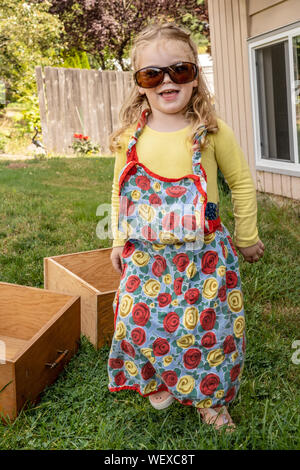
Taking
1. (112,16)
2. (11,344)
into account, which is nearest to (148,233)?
(11,344)

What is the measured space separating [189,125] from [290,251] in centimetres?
217

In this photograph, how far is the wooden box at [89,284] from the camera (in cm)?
269

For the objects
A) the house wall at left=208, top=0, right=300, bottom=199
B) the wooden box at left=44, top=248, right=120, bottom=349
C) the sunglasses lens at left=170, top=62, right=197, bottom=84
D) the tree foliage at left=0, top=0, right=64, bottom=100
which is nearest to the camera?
the sunglasses lens at left=170, top=62, right=197, bottom=84

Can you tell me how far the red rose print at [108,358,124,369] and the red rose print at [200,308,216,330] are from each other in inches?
16.3

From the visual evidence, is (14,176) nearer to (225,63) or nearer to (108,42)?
(225,63)

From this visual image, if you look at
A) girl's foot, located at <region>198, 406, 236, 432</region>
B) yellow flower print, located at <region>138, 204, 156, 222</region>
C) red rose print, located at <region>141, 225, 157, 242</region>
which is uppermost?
yellow flower print, located at <region>138, 204, 156, 222</region>

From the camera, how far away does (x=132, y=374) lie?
2.10m

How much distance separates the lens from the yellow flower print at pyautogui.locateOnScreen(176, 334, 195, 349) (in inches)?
76.0

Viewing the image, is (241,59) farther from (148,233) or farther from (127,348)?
(127,348)

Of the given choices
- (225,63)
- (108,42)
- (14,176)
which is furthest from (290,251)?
(108,42)

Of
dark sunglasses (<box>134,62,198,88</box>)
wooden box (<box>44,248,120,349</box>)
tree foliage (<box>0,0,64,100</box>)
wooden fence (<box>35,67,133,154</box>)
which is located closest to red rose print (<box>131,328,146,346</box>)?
wooden box (<box>44,248,120,349</box>)

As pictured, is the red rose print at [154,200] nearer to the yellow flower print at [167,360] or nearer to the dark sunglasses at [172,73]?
the dark sunglasses at [172,73]

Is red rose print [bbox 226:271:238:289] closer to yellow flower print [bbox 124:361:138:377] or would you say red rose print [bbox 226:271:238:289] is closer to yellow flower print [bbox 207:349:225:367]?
yellow flower print [bbox 207:349:225:367]

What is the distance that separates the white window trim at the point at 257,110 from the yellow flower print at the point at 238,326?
330cm
